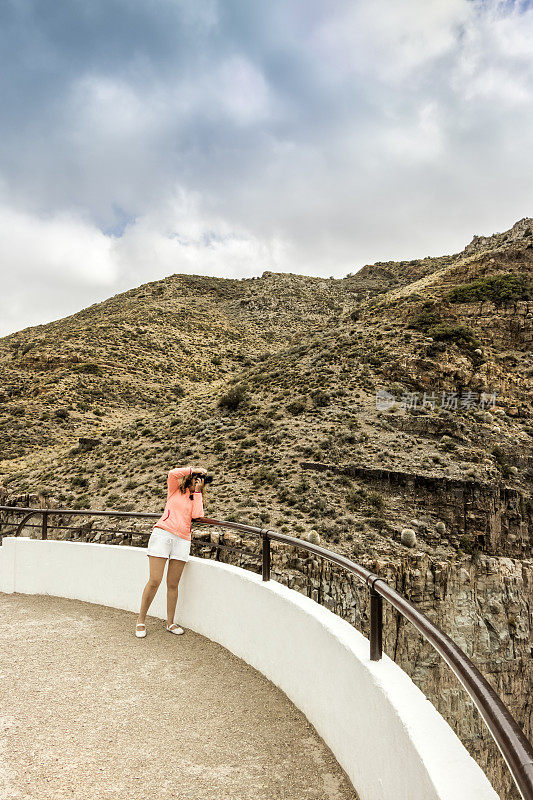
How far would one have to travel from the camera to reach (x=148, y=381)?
4034 centimetres

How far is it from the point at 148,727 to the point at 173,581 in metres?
1.62

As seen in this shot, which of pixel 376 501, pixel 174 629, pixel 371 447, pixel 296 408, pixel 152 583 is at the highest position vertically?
pixel 296 408

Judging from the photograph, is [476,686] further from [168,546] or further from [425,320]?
[425,320]

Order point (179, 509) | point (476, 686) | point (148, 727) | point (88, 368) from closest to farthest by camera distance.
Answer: point (476, 686) < point (148, 727) < point (179, 509) < point (88, 368)

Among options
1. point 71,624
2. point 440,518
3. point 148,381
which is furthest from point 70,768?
point 148,381

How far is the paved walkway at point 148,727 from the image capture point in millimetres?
2615

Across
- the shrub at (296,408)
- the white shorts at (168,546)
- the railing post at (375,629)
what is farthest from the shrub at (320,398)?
the railing post at (375,629)

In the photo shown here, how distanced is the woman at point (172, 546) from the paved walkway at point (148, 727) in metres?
0.28

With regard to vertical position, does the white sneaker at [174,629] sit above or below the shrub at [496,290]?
below

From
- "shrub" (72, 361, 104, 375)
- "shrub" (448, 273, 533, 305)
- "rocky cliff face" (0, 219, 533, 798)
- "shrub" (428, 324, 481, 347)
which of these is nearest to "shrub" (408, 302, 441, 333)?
"rocky cliff face" (0, 219, 533, 798)

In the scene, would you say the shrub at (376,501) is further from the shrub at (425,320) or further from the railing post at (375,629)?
the railing post at (375,629)

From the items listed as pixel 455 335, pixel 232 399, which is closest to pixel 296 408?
pixel 232 399

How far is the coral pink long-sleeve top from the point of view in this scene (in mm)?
4777

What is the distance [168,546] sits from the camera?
15.5ft
